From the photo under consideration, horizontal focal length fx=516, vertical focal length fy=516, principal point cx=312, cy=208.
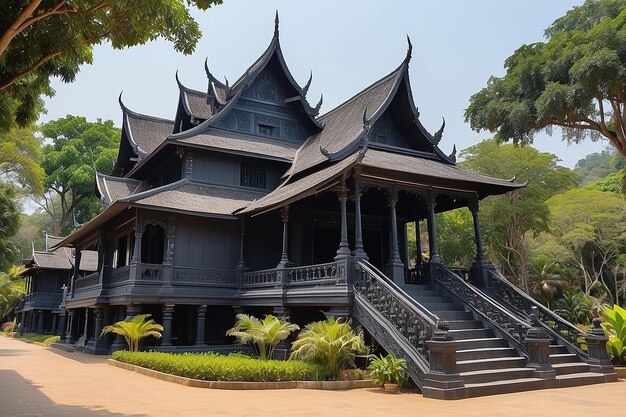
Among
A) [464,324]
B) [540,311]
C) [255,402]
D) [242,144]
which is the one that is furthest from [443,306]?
[242,144]

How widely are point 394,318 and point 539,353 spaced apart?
3.23 metres

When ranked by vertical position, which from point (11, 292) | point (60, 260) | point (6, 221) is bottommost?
point (11, 292)

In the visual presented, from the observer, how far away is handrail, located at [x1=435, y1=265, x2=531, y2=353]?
12.0m

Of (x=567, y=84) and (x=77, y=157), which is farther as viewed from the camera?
(x=77, y=157)

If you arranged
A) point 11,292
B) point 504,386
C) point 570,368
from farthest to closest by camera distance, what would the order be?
1. point 11,292
2. point 570,368
3. point 504,386

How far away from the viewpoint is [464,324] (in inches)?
502

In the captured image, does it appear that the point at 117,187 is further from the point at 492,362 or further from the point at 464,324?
the point at 492,362

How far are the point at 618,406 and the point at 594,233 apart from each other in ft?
115

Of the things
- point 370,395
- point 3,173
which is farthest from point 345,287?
point 3,173

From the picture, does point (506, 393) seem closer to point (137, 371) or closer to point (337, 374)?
point (337, 374)

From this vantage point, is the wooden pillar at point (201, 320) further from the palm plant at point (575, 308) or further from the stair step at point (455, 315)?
the palm plant at point (575, 308)

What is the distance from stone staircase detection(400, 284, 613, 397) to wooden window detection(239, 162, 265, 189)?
9.51 metres

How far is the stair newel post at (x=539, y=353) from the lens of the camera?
36.5ft

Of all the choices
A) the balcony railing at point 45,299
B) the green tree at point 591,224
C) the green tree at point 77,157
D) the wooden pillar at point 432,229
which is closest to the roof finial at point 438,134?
the wooden pillar at point 432,229
